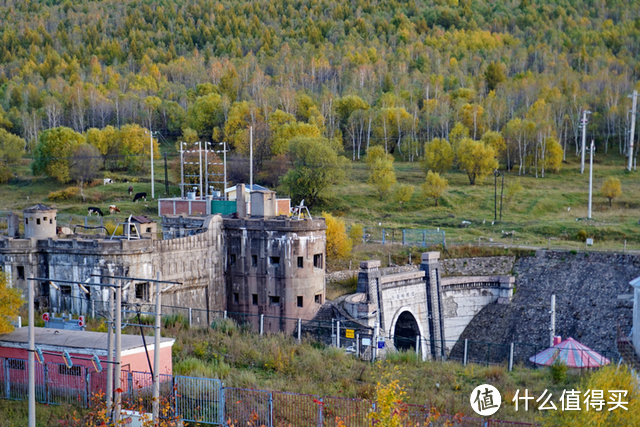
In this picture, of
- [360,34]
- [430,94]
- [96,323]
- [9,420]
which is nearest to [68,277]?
[96,323]

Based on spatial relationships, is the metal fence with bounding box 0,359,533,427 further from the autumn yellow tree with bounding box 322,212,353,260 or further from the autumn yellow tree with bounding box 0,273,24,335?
the autumn yellow tree with bounding box 322,212,353,260

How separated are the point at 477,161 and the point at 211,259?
43778 millimetres

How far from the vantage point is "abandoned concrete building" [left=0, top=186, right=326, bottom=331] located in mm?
34156

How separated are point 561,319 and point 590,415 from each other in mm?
30296

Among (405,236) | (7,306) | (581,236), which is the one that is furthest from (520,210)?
(7,306)

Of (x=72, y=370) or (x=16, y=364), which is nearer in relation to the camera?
(x=72, y=370)

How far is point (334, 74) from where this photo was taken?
136250mm

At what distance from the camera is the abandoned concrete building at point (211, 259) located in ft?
112

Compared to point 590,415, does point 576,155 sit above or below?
above

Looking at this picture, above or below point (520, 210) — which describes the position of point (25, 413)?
below

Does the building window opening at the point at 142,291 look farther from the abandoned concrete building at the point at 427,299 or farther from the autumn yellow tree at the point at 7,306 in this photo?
the abandoned concrete building at the point at 427,299

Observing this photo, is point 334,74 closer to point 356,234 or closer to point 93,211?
point 93,211

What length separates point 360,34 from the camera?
174125 mm

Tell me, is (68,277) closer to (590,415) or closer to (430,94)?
(590,415)
